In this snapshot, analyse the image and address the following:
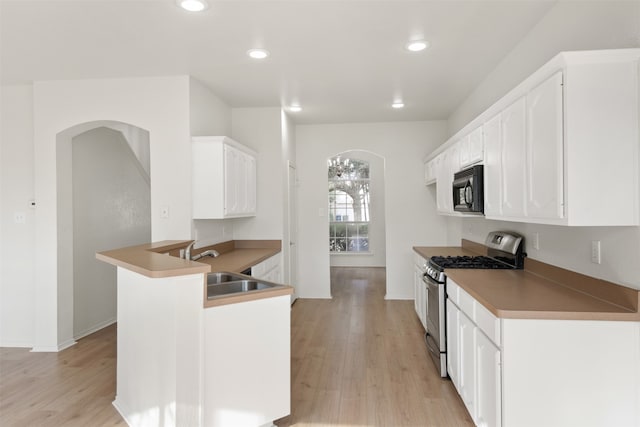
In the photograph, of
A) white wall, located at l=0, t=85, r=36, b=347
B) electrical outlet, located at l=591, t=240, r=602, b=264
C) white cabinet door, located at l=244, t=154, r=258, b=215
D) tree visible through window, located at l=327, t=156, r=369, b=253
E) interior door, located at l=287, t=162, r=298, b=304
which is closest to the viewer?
electrical outlet, located at l=591, t=240, r=602, b=264

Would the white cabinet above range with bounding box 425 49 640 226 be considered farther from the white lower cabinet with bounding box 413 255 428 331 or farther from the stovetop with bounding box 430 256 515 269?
the white lower cabinet with bounding box 413 255 428 331

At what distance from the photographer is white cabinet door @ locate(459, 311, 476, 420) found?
7.45 ft

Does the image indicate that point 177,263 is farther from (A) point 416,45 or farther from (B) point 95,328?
(B) point 95,328

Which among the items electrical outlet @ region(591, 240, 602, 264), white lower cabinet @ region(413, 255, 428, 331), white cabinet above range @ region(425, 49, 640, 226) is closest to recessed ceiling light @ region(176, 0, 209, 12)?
white cabinet above range @ region(425, 49, 640, 226)

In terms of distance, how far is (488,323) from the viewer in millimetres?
2012

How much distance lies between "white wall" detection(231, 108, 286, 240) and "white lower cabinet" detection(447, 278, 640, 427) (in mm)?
3307

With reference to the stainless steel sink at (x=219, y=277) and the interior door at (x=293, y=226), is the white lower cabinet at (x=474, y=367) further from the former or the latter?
the interior door at (x=293, y=226)

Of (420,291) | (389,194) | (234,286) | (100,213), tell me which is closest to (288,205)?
(389,194)

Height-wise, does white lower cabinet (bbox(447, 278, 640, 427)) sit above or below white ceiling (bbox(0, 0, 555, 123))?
below

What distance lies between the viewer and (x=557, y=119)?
181 cm

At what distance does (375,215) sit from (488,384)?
6.99m

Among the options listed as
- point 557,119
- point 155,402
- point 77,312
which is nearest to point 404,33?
point 557,119

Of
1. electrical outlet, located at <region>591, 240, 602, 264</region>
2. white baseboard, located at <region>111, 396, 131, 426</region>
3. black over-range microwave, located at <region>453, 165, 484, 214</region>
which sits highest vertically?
→ black over-range microwave, located at <region>453, 165, 484, 214</region>

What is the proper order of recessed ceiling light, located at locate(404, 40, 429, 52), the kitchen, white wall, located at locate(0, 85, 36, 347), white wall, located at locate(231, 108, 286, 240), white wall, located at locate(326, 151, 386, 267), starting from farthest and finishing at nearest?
white wall, located at locate(326, 151, 386, 267) < white wall, located at locate(231, 108, 286, 240) < white wall, located at locate(0, 85, 36, 347) < recessed ceiling light, located at locate(404, 40, 429, 52) < the kitchen
